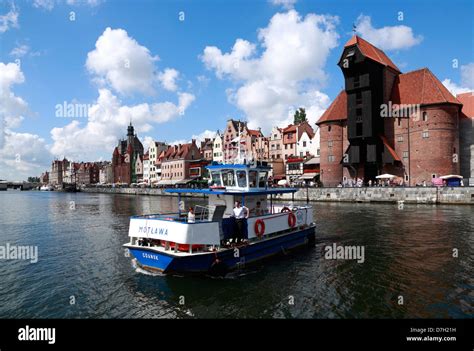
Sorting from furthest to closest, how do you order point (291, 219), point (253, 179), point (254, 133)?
point (254, 133)
point (291, 219)
point (253, 179)

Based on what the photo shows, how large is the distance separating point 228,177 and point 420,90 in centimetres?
6072

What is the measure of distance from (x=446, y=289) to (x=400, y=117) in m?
59.1

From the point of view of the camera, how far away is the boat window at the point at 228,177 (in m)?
19.7

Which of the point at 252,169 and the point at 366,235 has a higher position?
the point at 252,169

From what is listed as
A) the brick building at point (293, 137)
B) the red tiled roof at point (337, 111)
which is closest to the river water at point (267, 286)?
the red tiled roof at point (337, 111)

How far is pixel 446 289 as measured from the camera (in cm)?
1409

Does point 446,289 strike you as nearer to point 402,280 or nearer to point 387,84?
point 402,280

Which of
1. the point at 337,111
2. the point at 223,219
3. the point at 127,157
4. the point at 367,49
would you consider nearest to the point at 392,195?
the point at 337,111

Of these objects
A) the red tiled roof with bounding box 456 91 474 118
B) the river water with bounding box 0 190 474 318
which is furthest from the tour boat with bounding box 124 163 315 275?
the red tiled roof with bounding box 456 91 474 118

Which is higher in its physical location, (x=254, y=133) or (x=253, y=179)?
(x=254, y=133)

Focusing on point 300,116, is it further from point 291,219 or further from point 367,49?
point 291,219

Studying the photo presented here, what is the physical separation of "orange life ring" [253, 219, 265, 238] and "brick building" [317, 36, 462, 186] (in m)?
53.7

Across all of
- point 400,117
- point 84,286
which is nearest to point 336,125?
point 400,117

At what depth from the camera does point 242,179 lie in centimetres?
1950
